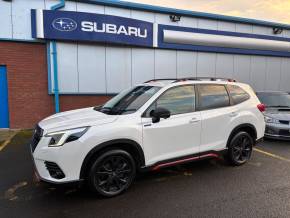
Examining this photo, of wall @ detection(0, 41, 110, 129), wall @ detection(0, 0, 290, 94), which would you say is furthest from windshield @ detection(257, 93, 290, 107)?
wall @ detection(0, 41, 110, 129)

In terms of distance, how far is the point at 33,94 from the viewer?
9.08m

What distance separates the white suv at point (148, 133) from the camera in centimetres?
358

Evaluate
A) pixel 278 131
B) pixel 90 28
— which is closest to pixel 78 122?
pixel 278 131

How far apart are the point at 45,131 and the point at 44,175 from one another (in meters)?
0.63

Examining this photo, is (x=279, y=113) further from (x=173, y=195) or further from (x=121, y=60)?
(x=121, y=60)

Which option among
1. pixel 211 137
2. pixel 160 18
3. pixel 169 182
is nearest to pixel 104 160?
pixel 169 182

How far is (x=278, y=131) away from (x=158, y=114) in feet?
15.7

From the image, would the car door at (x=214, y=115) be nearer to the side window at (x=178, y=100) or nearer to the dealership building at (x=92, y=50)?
the side window at (x=178, y=100)

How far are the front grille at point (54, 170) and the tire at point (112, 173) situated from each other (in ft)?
1.33

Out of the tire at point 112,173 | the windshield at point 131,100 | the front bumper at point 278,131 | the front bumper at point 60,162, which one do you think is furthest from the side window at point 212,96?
the front bumper at point 278,131

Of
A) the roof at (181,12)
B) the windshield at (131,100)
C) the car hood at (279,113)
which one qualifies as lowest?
the car hood at (279,113)

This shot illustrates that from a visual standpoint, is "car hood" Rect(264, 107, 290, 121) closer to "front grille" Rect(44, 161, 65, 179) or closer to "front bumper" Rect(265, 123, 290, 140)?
"front bumper" Rect(265, 123, 290, 140)

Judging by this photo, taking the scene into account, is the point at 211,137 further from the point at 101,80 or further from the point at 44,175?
the point at 101,80

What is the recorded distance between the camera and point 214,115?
4.75 m
